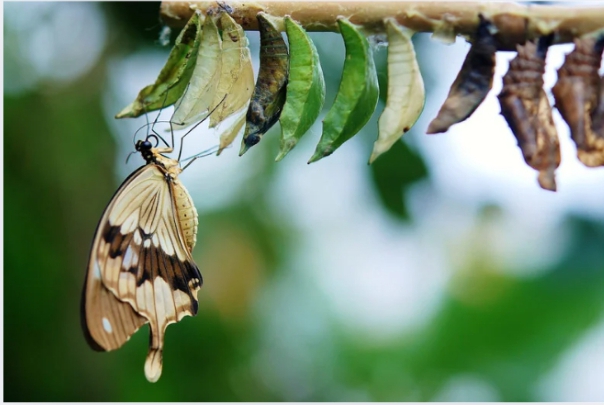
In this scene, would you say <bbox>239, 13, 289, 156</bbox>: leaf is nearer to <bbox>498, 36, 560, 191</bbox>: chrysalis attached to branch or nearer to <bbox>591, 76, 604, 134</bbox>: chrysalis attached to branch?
<bbox>498, 36, 560, 191</bbox>: chrysalis attached to branch

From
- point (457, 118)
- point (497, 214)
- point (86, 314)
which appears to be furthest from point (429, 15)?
point (497, 214)

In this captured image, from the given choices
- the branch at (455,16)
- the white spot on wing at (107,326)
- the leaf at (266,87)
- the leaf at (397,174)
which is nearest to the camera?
A: the branch at (455,16)

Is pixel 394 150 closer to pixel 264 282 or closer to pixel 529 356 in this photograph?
pixel 264 282

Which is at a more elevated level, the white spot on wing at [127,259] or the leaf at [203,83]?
the leaf at [203,83]

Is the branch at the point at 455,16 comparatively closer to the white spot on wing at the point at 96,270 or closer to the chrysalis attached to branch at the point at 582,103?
the chrysalis attached to branch at the point at 582,103

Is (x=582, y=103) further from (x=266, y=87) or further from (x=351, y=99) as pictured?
(x=266, y=87)

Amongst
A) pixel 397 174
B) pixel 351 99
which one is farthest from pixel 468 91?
pixel 397 174

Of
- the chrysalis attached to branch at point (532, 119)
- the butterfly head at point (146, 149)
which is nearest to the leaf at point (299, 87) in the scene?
the chrysalis attached to branch at point (532, 119)

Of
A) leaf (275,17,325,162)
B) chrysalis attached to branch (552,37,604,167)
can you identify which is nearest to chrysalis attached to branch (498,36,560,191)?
chrysalis attached to branch (552,37,604,167)
